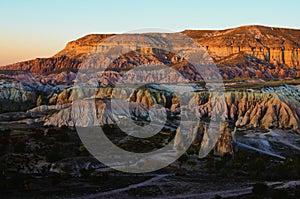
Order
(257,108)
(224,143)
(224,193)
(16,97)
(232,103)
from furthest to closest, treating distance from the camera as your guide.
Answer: (16,97)
(232,103)
(257,108)
(224,143)
(224,193)

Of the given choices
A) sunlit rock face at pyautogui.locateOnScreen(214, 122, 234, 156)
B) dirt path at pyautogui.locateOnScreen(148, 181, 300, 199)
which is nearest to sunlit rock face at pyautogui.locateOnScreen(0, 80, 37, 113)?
sunlit rock face at pyautogui.locateOnScreen(214, 122, 234, 156)

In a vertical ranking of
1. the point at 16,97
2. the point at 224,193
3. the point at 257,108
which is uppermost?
the point at 16,97

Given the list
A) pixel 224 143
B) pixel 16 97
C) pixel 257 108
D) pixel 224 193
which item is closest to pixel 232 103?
pixel 257 108

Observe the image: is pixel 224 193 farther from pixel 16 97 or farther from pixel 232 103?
pixel 16 97

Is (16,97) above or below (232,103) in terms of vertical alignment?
above

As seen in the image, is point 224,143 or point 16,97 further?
point 16,97

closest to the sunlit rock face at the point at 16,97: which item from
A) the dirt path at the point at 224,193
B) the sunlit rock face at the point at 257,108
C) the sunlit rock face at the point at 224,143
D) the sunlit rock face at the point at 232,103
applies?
the sunlit rock face at the point at 232,103

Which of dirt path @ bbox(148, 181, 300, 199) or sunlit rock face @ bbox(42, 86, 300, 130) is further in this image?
sunlit rock face @ bbox(42, 86, 300, 130)

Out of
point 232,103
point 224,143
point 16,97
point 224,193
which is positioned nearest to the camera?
point 224,193

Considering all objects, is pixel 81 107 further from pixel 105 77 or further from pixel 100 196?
pixel 105 77

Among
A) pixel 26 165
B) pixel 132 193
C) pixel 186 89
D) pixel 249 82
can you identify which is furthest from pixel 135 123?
pixel 249 82

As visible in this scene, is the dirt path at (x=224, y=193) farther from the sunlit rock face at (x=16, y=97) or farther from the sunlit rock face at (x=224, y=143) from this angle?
the sunlit rock face at (x=16, y=97)

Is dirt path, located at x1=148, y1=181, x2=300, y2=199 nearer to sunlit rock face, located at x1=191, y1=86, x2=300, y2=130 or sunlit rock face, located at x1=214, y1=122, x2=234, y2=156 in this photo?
sunlit rock face, located at x1=214, y1=122, x2=234, y2=156

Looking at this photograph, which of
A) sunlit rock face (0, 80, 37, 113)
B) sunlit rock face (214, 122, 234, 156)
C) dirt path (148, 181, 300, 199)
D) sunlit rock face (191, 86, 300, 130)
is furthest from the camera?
sunlit rock face (0, 80, 37, 113)
